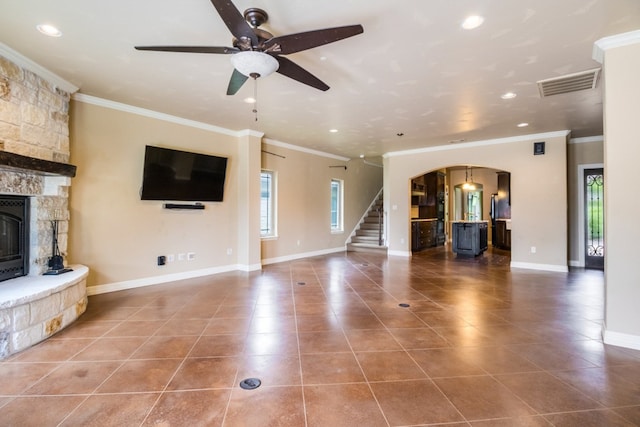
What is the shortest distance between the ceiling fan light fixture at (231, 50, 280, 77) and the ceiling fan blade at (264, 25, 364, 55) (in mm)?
85

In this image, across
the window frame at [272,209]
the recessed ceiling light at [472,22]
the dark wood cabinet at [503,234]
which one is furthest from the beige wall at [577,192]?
the window frame at [272,209]

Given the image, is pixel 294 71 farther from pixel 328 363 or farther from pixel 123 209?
pixel 123 209

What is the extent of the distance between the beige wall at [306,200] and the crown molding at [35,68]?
3.67m

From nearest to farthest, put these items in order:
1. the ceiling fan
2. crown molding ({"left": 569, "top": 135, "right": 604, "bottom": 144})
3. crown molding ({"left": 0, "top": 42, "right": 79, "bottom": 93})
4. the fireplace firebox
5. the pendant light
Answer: the ceiling fan, crown molding ({"left": 0, "top": 42, "right": 79, "bottom": 93}), the fireplace firebox, crown molding ({"left": 569, "top": 135, "right": 604, "bottom": 144}), the pendant light

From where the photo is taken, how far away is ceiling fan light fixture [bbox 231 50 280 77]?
2.37 meters

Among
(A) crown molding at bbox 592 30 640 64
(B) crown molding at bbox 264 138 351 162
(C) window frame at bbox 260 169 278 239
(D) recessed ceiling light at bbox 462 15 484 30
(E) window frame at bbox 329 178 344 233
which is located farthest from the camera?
(E) window frame at bbox 329 178 344 233

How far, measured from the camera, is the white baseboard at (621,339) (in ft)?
9.16

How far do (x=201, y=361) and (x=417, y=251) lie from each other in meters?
7.59

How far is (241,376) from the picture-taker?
2.35 metres

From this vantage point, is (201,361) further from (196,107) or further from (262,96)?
(196,107)

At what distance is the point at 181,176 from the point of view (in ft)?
17.4

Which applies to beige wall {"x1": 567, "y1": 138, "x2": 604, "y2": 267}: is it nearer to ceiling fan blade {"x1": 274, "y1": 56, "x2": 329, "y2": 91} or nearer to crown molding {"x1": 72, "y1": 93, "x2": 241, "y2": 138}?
ceiling fan blade {"x1": 274, "y1": 56, "x2": 329, "y2": 91}

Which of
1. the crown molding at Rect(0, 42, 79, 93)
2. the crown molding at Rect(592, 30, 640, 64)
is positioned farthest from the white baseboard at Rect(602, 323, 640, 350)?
the crown molding at Rect(0, 42, 79, 93)

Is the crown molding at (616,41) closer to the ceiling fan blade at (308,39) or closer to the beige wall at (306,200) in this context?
the ceiling fan blade at (308,39)
